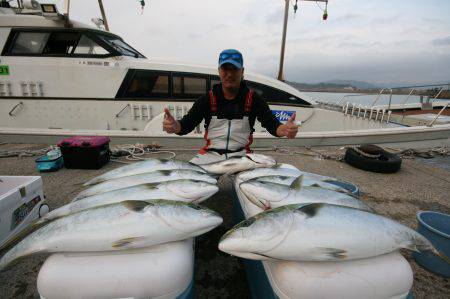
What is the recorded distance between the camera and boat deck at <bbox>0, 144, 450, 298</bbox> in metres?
2.00

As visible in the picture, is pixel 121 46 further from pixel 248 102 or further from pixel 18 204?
pixel 18 204

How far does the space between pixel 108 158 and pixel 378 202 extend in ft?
16.1

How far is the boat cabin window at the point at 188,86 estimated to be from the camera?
23.2 ft

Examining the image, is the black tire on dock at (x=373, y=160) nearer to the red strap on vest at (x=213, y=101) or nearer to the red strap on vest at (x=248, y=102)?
the red strap on vest at (x=248, y=102)

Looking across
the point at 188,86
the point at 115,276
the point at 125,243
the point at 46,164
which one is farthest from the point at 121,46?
the point at 115,276

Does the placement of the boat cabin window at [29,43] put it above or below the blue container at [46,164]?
above

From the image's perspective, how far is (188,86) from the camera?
23.5 feet

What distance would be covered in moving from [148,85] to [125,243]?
21.1 feet

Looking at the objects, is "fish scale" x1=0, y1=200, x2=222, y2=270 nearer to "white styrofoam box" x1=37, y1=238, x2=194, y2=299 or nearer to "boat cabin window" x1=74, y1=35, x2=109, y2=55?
"white styrofoam box" x1=37, y1=238, x2=194, y2=299

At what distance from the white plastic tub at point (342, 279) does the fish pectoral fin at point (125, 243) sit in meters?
0.80

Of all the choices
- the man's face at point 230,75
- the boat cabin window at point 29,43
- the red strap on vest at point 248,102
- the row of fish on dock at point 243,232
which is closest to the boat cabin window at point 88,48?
the boat cabin window at point 29,43

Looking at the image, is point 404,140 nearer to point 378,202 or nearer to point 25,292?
point 378,202

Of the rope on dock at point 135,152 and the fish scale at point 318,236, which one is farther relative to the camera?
the rope on dock at point 135,152

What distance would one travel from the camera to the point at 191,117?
3588 millimetres
